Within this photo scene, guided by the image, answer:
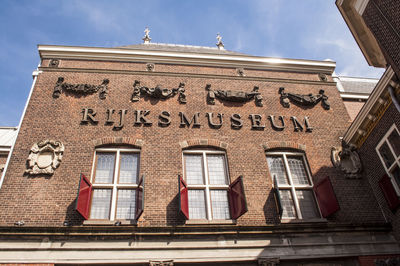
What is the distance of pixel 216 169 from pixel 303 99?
5513mm

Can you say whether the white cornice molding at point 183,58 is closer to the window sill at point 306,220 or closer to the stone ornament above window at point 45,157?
the stone ornament above window at point 45,157

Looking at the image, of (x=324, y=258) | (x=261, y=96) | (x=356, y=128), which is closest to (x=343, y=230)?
(x=324, y=258)

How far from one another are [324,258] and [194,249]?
13.5 feet

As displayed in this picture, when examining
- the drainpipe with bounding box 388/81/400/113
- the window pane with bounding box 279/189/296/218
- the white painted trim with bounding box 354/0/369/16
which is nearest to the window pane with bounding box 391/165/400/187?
the drainpipe with bounding box 388/81/400/113

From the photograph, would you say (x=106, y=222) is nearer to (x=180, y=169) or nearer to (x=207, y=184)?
(x=180, y=169)

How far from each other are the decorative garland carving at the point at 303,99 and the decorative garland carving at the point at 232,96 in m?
1.16

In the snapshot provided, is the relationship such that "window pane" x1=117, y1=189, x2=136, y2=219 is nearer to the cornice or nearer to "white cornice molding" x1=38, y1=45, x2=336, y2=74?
the cornice

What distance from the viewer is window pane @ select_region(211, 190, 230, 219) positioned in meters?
10.5

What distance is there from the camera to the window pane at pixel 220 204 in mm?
10453

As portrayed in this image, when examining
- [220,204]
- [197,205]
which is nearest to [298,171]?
[220,204]

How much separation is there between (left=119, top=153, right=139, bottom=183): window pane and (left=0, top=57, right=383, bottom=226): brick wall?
370mm

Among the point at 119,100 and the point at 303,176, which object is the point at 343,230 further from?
the point at 119,100

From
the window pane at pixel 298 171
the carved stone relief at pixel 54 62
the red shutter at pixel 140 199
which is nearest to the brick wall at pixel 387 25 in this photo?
the window pane at pixel 298 171

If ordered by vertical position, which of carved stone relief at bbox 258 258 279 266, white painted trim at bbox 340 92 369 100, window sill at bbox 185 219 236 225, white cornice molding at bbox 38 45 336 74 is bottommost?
carved stone relief at bbox 258 258 279 266
